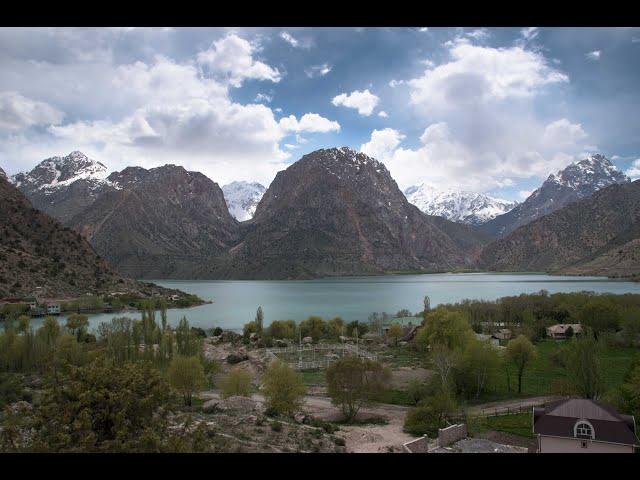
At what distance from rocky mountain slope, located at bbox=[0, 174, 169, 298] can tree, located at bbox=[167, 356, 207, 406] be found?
231 feet

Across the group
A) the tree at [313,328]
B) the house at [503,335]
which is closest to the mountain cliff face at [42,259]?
the tree at [313,328]

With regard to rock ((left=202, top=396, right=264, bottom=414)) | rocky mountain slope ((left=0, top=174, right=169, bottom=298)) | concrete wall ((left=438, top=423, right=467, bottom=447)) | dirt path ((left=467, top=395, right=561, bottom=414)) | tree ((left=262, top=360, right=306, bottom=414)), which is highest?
rocky mountain slope ((left=0, top=174, right=169, bottom=298))

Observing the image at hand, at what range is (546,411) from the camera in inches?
737

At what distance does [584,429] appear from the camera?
687 inches

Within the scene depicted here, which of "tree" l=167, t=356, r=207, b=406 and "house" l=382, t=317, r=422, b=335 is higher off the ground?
"tree" l=167, t=356, r=207, b=406

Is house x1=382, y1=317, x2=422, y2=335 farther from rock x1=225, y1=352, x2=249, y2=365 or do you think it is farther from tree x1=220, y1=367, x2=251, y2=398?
tree x1=220, y1=367, x2=251, y2=398

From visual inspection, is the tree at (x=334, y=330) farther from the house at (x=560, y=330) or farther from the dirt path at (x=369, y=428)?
the dirt path at (x=369, y=428)

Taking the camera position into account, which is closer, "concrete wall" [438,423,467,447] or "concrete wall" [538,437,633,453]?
"concrete wall" [538,437,633,453]

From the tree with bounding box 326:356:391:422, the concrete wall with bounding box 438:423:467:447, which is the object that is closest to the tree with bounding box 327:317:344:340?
the tree with bounding box 326:356:391:422

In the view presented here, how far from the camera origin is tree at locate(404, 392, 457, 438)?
2447cm

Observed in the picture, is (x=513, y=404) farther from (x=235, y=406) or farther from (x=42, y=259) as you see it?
A: (x=42, y=259)

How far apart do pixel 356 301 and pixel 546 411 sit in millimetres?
92940
